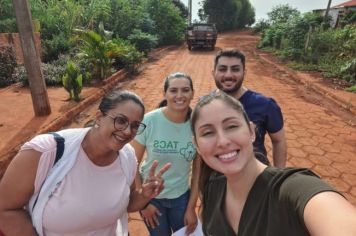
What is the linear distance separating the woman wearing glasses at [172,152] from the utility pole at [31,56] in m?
4.10

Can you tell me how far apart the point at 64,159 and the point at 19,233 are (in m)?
0.44

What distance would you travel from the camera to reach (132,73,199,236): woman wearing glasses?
2.21 metres

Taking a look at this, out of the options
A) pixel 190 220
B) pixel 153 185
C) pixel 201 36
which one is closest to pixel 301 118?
pixel 190 220

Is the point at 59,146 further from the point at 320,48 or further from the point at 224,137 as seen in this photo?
the point at 320,48

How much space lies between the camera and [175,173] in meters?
2.28

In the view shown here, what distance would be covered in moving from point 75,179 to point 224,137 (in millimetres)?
854

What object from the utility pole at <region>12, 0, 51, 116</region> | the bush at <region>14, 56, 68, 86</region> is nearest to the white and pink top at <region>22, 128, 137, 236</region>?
the utility pole at <region>12, 0, 51, 116</region>

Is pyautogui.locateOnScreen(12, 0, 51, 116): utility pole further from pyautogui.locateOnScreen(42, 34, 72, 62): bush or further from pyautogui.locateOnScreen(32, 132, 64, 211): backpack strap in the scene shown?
pyautogui.locateOnScreen(42, 34, 72, 62): bush

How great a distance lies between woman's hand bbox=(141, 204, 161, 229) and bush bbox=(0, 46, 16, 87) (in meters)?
7.47

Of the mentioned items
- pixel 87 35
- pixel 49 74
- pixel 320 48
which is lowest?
pixel 49 74

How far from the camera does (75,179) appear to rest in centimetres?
159

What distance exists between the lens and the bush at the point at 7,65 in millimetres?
8019

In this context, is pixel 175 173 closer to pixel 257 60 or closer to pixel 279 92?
pixel 279 92

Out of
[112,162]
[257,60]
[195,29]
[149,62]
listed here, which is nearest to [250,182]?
[112,162]
